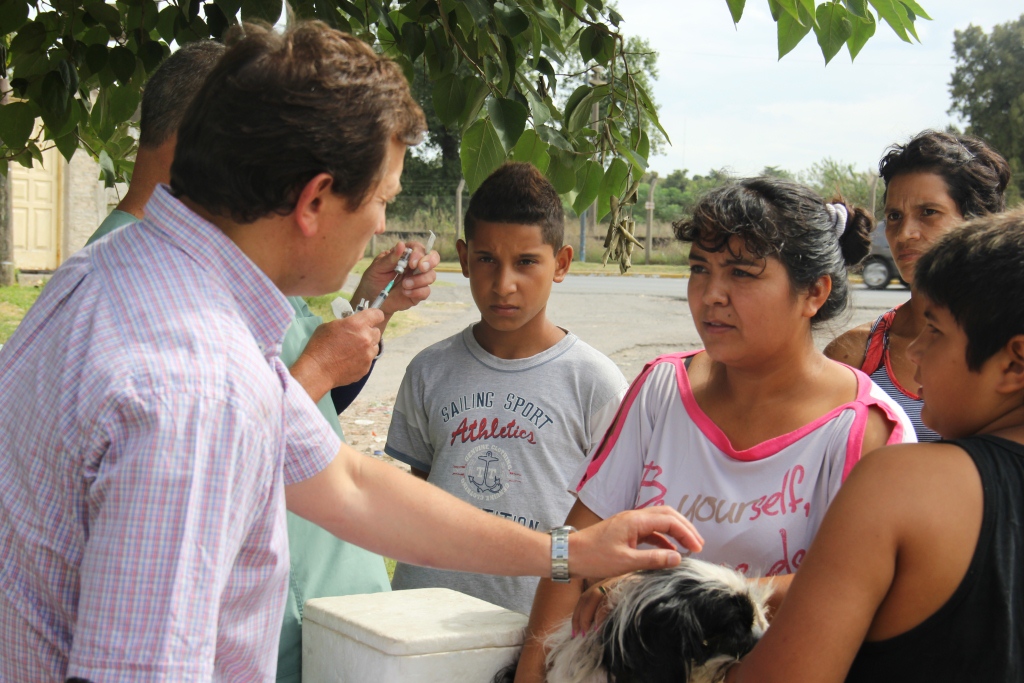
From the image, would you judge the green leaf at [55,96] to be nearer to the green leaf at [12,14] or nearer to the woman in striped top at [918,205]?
the green leaf at [12,14]

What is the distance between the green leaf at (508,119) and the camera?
2689 mm

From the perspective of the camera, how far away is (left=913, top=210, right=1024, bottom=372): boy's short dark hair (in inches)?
56.8

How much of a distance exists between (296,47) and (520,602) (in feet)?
6.28

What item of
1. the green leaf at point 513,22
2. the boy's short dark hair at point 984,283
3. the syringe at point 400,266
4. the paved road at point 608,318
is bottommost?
the paved road at point 608,318

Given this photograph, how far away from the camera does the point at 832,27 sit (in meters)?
2.66

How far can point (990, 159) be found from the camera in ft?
9.86

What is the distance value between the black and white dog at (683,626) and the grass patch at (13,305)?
9.62m

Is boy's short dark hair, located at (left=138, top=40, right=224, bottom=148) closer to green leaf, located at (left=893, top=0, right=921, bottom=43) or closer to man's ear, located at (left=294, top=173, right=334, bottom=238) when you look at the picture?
man's ear, located at (left=294, top=173, right=334, bottom=238)

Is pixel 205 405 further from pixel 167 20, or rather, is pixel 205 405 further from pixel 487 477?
pixel 167 20

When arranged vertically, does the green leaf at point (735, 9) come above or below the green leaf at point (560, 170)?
above

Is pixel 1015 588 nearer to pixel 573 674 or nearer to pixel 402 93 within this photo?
pixel 573 674

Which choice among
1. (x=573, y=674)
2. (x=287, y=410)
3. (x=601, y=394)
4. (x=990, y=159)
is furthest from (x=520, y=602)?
(x=990, y=159)

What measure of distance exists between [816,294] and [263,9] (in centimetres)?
179

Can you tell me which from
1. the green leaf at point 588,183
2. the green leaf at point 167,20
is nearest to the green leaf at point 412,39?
the green leaf at point 588,183
